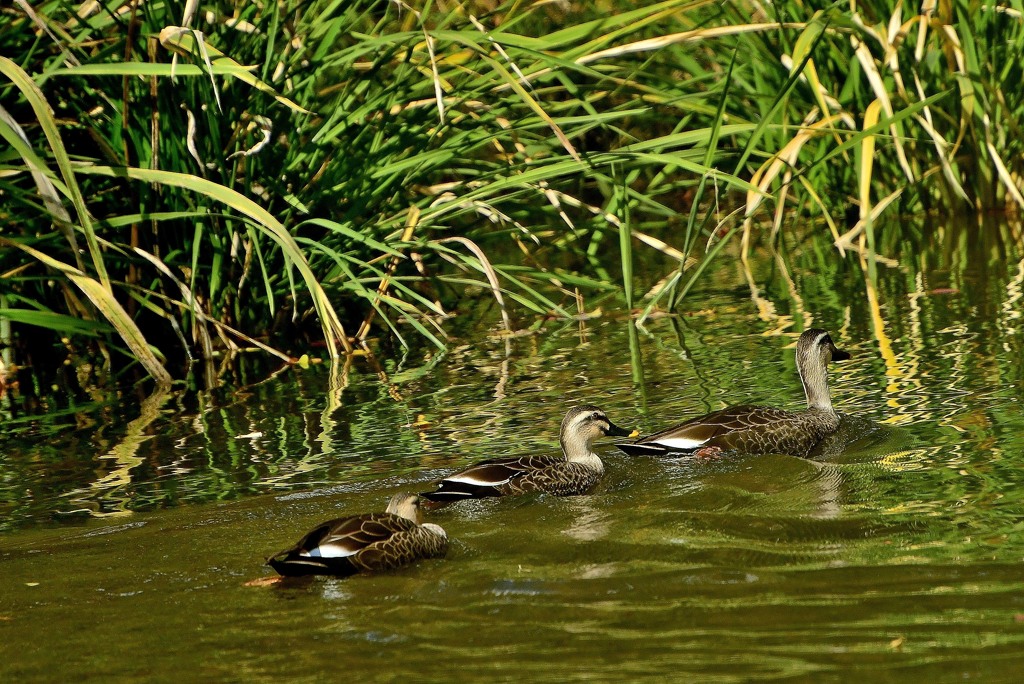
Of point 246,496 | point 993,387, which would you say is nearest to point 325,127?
point 246,496

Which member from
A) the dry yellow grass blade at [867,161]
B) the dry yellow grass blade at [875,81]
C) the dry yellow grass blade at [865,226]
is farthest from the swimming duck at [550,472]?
the dry yellow grass blade at [875,81]

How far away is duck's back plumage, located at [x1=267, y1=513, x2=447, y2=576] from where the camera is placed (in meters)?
4.84

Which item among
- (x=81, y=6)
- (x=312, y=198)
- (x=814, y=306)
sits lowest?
(x=814, y=306)

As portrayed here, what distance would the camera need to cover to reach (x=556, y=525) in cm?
548

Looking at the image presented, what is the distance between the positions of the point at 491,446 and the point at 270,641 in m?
2.50

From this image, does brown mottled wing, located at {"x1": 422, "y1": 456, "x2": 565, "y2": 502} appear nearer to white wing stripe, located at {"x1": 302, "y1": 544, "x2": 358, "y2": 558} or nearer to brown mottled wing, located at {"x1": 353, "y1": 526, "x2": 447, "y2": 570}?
brown mottled wing, located at {"x1": 353, "y1": 526, "x2": 447, "y2": 570}

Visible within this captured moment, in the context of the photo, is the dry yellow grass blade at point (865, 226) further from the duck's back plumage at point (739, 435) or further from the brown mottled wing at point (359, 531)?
the brown mottled wing at point (359, 531)

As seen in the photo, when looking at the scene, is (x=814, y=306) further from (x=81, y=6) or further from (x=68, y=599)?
(x=68, y=599)

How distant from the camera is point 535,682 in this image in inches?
151

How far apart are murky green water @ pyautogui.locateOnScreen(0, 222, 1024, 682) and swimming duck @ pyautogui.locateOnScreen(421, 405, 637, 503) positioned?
0.07 m

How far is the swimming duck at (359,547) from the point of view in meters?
4.84

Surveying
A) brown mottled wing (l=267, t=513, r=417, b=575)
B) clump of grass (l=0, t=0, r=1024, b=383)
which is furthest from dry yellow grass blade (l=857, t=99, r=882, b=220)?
brown mottled wing (l=267, t=513, r=417, b=575)

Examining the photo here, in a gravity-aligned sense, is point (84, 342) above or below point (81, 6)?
below

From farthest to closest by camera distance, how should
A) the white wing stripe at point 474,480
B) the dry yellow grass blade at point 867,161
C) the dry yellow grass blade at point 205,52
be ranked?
the dry yellow grass blade at point 867,161
the dry yellow grass blade at point 205,52
the white wing stripe at point 474,480
